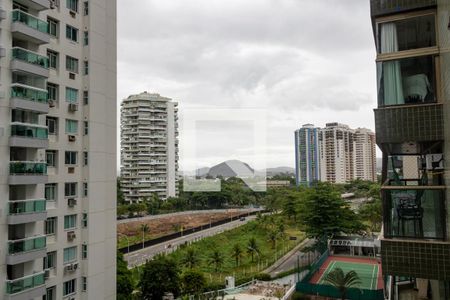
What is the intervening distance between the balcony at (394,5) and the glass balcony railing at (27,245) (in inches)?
260

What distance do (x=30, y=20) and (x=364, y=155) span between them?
49.5m

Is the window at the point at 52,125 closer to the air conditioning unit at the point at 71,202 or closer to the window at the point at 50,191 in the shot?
the window at the point at 50,191

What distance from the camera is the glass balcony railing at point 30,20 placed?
6551 millimetres

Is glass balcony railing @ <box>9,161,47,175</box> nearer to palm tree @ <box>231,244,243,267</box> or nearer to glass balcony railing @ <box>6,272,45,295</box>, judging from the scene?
glass balcony railing @ <box>6,272,45,295</box>

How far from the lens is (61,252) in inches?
297

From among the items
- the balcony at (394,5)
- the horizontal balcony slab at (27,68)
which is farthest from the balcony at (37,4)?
the balcony at (394,5)

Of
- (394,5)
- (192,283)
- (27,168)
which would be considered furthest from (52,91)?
(192,283)

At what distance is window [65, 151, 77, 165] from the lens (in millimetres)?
7824

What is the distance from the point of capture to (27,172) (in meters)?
6.53

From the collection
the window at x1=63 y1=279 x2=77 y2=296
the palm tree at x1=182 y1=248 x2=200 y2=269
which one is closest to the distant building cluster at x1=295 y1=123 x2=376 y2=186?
the palm tree at x1=182 y1=248 x2=200 y2=269

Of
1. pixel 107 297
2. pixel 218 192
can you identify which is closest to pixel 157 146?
pixel 218 192

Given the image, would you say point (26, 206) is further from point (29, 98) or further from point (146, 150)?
point (146, 150)

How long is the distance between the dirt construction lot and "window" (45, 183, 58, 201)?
18.8 m

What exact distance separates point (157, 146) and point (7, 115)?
3849 centimetres
